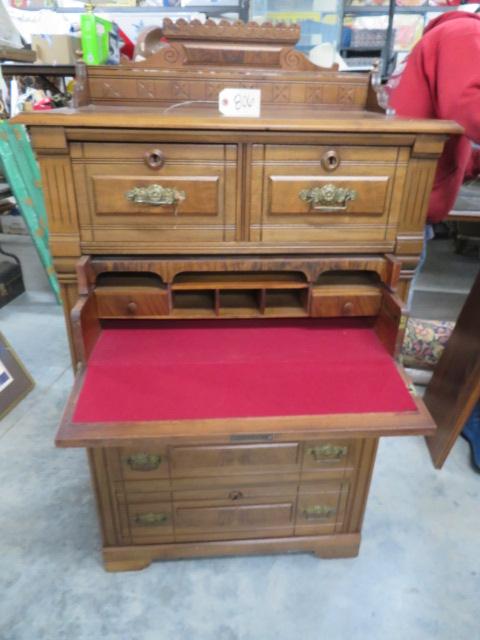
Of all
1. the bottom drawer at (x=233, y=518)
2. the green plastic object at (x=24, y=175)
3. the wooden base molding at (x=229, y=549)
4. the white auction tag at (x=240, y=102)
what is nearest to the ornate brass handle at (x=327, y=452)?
the bottom drawer at (x=233, y=518)

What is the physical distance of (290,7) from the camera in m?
3.12

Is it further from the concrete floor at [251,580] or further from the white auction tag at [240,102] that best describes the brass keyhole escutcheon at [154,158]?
the concrete floor at [251,580]

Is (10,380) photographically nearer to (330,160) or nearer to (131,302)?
(131,302)

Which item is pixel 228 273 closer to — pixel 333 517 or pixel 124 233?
pixel 124 233

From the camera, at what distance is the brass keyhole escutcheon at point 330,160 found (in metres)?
0.91

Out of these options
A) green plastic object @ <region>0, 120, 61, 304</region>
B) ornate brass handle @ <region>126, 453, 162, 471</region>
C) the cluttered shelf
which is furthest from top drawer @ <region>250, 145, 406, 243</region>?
the cluttered shelf

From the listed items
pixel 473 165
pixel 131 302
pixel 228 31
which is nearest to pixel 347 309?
pixel 131 302

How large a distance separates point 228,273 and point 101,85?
0.53 metres

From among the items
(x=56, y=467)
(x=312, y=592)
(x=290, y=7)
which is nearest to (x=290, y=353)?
(x=312, y=592)

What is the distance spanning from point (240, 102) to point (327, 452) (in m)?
0.78

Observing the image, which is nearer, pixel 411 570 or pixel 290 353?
pixel 290 353

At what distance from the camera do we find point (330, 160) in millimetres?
922

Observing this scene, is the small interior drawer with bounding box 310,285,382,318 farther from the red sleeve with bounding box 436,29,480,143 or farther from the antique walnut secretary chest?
the red sleeve with bounding box 436,29,480,143

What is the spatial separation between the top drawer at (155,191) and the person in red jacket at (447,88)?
591 mm
